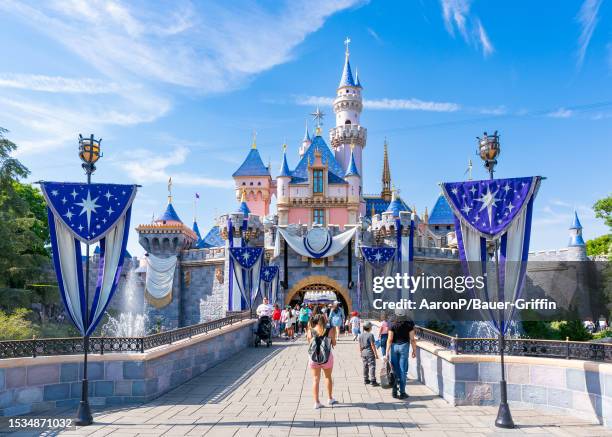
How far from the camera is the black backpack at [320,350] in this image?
8.05 m

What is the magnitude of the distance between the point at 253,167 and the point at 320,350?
37621mm

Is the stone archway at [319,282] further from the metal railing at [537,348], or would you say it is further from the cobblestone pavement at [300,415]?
the metal railing at [537,348]

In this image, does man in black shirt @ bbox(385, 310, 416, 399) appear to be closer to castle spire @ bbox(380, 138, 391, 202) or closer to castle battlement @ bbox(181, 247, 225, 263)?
castle battlement @ bbox(181, 247, 225, 263)

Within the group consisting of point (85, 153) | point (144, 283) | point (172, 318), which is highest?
point (85, 153)

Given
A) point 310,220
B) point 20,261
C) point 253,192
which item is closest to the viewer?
point 20,261

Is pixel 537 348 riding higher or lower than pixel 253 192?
lower

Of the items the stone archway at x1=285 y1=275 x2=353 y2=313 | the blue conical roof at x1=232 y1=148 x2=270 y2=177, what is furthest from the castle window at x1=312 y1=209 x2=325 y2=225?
the blue conical roof at x1=232 y1=148 x2=270 y2=177

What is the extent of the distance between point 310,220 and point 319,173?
12.0 ft

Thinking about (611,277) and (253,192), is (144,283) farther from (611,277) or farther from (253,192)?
(611,277)

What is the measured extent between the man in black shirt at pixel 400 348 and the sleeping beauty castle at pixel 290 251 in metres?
12.2

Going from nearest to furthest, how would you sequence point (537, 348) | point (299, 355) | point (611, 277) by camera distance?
point (537, 348), point (299, 355), point (611, 277)

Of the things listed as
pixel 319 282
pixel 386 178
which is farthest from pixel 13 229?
pixel 386 178

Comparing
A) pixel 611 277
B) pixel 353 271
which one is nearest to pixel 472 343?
pixel 353 271

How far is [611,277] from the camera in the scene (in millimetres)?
28297
